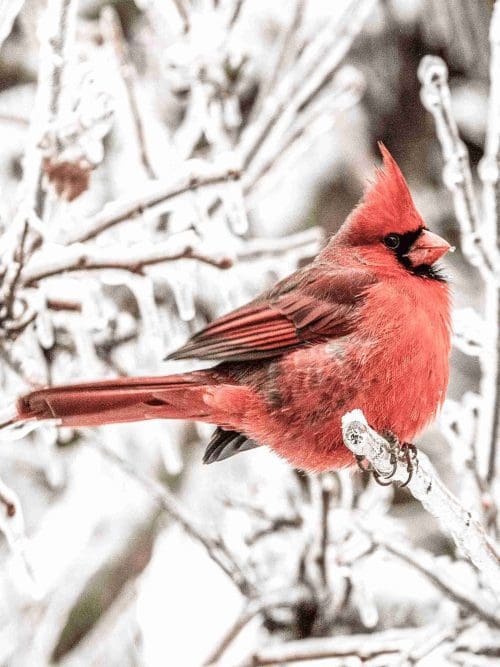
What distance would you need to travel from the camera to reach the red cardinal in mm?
2377

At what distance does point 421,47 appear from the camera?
4750 mm

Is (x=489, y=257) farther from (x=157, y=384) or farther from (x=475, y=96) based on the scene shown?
(x=475, y=96)

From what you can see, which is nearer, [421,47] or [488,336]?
[488,336]

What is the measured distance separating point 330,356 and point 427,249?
0.38 meters

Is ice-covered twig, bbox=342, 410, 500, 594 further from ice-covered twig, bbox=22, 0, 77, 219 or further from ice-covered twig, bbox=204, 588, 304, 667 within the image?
ice-covered twig, bbox=22, 0, 77, 219

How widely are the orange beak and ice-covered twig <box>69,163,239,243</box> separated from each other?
1.76 feet

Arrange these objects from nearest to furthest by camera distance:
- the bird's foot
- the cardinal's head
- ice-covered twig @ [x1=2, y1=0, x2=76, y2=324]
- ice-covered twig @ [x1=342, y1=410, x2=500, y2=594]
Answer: ice-covered twig @ [x1=342, y1=410, x2=500, y2=594], the bird's foot, ice-covered twig @ [x1=2, y1=0, x2=76, y2=324], the cardinal's head

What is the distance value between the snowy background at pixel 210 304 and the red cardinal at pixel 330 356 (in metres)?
0.15

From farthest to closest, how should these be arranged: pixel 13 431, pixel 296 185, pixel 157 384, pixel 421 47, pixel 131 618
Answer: pixel 296 185
pixel 421 47
pixel 131 618
pixel 157 384
pixel 13 431

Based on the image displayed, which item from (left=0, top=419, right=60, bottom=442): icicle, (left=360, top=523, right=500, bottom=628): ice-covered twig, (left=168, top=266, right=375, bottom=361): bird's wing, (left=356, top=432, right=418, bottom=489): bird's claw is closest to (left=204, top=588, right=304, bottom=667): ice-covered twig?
(left=360, top=523, right=500, bottom=628): ice-covered twig

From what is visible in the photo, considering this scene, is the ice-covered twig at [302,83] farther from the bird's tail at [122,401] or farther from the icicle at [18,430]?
the icicle at [18,430]

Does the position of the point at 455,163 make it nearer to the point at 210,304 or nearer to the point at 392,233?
the point at 392,233

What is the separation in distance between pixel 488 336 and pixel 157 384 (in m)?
0.82

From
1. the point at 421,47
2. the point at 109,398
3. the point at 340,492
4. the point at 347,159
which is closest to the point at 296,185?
the point at 347,159
